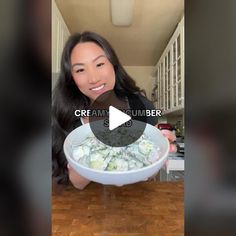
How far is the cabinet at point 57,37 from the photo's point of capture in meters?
0.54

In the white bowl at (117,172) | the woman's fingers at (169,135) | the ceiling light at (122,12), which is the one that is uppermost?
the ceiling light at (122,12)

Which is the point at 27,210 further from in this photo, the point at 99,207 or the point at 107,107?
the point at 107,107

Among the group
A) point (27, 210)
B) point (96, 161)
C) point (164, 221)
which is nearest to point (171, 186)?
point (164, 221)

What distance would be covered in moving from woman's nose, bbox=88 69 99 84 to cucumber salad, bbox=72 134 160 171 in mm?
113

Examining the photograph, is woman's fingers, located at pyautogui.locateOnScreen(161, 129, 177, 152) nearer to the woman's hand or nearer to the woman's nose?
the woman's hand

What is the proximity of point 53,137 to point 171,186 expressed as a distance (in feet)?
0.89

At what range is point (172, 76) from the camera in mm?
569

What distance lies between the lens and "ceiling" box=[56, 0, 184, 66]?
546 millimetres

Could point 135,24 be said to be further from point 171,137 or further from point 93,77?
point 171,137

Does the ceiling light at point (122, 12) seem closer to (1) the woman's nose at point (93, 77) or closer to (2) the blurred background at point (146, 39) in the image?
(2) the blurred background at point (146, 39)

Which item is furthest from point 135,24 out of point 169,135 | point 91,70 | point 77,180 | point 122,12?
point 77,180

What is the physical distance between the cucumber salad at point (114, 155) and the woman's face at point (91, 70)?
101 millimetres

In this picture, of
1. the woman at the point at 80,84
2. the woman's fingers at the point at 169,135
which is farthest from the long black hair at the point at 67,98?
the woman's fingers at the point at 169,135
